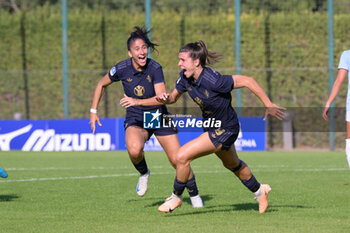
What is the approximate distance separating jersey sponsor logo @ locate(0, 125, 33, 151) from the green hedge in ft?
10.3

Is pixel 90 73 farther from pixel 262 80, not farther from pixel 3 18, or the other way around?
pixel 262 80

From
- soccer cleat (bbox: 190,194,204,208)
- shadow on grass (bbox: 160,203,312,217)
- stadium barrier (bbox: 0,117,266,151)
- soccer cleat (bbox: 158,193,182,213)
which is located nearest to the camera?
soccer cleat (bbox: 158,193,182,213)

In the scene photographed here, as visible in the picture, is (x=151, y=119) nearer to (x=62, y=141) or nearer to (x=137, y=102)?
(x=137, y=102)

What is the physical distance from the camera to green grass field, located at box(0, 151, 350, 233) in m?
7.17

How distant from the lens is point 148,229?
6922 millimetres

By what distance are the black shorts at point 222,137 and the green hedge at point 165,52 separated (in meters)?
15.2

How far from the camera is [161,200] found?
9438mm

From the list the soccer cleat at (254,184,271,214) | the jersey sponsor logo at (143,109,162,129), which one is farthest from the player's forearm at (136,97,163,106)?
the soccer cleat at (254,184,271,214)

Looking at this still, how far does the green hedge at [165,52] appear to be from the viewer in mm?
23328

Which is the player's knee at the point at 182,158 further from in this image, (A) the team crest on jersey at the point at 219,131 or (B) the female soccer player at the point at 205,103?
(A) the team crest on jersey at the point at 219,131

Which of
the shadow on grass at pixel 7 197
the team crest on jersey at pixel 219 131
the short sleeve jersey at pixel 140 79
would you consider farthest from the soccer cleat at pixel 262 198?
the shadow on grass at pixel 7 197

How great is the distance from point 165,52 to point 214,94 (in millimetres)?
17305

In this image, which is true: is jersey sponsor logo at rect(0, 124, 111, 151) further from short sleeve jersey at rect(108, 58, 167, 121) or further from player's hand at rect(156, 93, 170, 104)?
player's hand at rect(156, 93, 170, 104)

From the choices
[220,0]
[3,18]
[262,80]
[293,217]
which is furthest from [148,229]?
[3,18]
